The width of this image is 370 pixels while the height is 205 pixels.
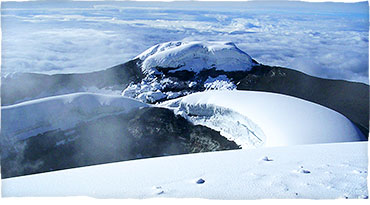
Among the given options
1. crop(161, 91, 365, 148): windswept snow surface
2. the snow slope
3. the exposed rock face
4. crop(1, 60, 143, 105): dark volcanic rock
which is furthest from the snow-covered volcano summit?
the snow slope

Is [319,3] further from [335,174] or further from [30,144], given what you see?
[30,144]

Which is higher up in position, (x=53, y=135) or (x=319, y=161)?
(x=319, y=161)

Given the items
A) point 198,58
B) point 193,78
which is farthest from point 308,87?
point 198,58

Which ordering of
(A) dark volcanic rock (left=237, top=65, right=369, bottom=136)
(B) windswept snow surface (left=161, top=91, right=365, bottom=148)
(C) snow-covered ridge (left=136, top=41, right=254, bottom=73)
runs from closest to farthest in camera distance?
(B) windswept snow surface (left=161, top=91, right=365, bottom=148)
(A) dark volcanic rock (left=237, top=65, right=369, bottom=136)
(C) snow-covered ridge (left=136, top=41, right=254, bottom=73)

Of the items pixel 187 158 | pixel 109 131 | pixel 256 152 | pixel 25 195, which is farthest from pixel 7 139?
pixel 256 152

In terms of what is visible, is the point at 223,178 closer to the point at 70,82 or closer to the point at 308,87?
the point at 70,82

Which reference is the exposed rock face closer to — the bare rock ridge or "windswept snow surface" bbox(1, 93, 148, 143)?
"windswept snow surface" bbox(1, 93, 148, 143)
